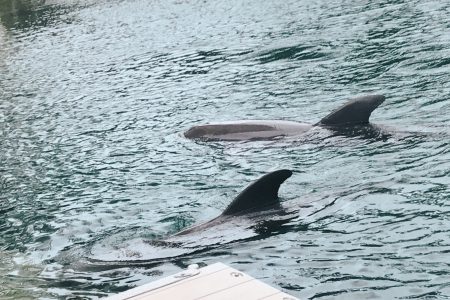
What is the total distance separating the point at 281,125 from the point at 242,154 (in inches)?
50.7

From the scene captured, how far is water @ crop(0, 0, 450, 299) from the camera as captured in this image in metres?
10.5

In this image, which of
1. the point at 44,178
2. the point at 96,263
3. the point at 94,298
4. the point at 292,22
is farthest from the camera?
the point at 292,22

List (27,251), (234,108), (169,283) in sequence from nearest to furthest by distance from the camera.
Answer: (169,283) < (27,251) < (234,108)

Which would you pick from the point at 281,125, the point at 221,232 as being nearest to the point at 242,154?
the point at 281,125

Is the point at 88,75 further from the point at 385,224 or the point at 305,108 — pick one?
the point at 385,224

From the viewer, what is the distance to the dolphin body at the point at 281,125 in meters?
15.7

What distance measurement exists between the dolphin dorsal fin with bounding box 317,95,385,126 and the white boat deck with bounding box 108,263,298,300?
8640mm

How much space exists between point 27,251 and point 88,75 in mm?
18097

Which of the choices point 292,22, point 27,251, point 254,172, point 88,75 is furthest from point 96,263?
point 292,22

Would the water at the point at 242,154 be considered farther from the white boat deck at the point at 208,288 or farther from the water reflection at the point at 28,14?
the water reflection at the point at 28,14

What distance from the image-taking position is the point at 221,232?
36.7 feet

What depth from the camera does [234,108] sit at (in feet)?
68.4

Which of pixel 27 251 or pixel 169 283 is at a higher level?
pixel 169 283

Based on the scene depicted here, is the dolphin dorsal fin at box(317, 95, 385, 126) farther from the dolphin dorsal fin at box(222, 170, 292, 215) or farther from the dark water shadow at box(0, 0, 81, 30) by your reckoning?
the dark water shadow at box(0, 0, 81, 30)
